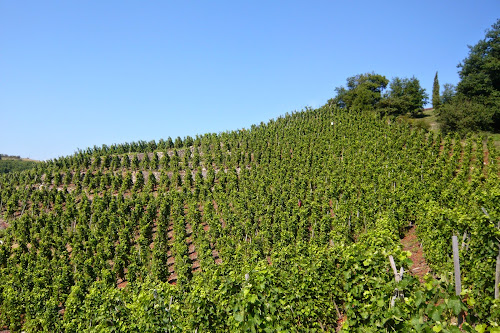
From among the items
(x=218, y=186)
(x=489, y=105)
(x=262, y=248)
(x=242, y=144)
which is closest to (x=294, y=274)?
(x=262, y=248)

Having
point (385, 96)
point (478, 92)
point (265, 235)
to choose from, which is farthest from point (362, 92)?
point (265, 235)

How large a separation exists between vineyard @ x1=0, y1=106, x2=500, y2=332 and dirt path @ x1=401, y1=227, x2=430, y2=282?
0.47 metres

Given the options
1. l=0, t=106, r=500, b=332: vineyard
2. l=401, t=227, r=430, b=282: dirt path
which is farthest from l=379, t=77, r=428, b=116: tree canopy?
l=401, t=227, r=430, b=282: dirt path

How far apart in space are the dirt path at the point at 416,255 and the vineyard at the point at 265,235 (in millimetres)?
467

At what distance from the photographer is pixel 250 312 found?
21.2ft

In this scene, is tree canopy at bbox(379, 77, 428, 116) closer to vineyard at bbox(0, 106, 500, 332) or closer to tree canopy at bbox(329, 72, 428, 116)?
tree canopy at bbox(329, 72, 428, 116)

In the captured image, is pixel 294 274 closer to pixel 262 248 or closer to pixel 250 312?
pixel 250 312

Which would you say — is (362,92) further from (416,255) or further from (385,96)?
(416,255)

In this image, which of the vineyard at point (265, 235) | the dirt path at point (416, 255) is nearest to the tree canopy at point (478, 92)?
the vineyard at point (265, 235)

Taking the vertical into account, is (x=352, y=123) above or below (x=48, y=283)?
above

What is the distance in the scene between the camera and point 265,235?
22734 millimetres

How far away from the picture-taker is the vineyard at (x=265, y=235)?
6.88 m

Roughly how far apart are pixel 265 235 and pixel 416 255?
1042 centimetres

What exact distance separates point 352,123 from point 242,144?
54.4 ft
